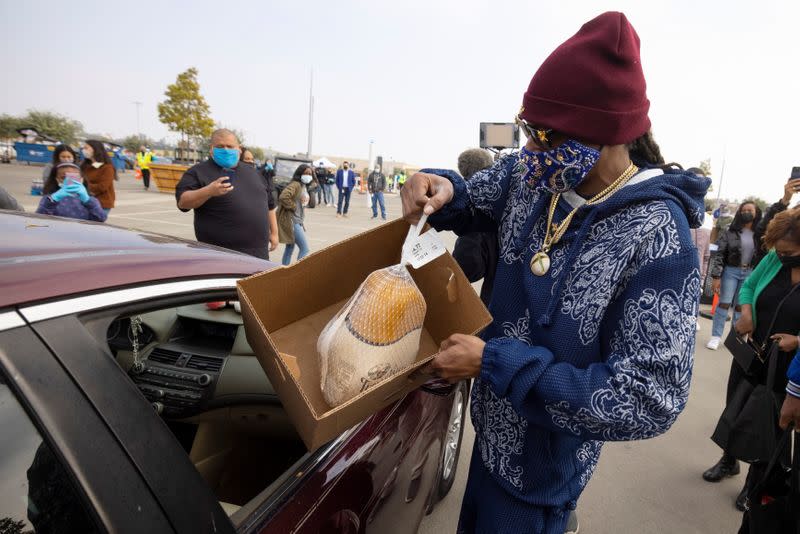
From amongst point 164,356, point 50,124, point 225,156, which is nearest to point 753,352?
point 164,356

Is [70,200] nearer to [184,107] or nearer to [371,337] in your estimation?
[371,337]

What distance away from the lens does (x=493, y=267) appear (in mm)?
1779

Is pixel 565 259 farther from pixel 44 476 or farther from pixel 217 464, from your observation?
pixel 217 464

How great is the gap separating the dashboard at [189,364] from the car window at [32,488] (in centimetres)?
104

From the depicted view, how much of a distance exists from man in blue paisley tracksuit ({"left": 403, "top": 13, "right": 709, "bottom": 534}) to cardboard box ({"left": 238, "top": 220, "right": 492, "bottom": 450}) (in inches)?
4.1

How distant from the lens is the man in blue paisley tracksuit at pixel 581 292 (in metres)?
1.00

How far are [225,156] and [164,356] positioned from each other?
2.28 metres

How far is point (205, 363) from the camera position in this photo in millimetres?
2047

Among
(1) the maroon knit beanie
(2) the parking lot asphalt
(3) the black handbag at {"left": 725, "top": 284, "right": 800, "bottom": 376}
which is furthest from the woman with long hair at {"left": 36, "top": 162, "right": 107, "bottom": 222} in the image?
(3) the black handbag at {"left": 725, "top": 284, "right": 800, "bottom": 376}

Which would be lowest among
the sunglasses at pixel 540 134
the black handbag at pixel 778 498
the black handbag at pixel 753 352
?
the black handbag at pixel 778 498

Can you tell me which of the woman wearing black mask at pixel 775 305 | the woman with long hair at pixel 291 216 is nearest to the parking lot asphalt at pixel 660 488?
the woman wearing black mask at pixel 775 305

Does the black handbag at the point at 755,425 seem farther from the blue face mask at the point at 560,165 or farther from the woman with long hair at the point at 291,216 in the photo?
the woman with long hair at the point at 291,216

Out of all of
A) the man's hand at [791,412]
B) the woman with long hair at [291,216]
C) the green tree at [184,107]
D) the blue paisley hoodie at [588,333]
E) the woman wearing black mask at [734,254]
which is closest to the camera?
the blue paisley hoodie at [588,333]

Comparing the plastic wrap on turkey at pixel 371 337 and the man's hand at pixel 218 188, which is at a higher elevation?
the man's hand at pixel 218 188
